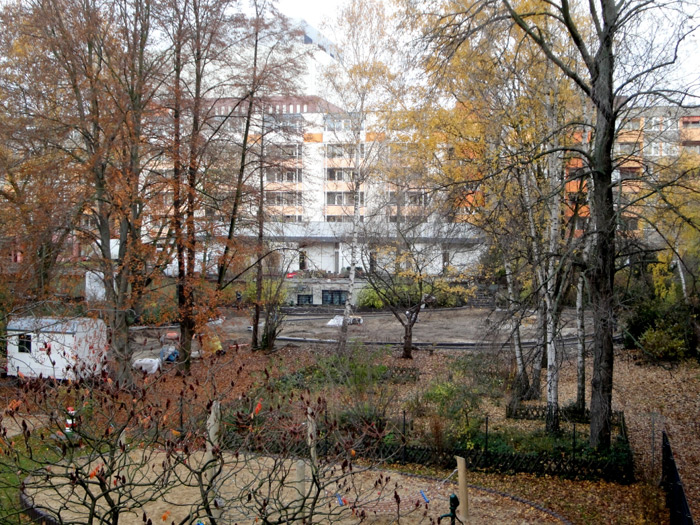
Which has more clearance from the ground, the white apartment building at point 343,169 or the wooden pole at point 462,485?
the white apartment building at point 343,169

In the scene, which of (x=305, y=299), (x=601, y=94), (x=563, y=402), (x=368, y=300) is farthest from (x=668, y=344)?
(x=305, y=299)

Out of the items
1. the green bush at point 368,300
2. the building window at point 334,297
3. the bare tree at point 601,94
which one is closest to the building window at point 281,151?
the bare tree at point 601,94

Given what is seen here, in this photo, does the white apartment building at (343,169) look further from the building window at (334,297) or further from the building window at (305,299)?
the building window at (305,299)

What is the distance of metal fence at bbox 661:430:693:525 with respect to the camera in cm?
652

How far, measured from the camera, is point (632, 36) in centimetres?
893

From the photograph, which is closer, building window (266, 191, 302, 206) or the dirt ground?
the dirt ground

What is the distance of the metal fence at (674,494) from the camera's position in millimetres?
6521

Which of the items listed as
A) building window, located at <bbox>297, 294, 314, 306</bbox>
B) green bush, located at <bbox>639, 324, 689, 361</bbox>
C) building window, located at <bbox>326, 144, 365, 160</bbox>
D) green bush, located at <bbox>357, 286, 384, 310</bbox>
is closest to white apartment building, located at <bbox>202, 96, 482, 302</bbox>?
building window, located at <bbox>326, 144, 365, 160</bbox>

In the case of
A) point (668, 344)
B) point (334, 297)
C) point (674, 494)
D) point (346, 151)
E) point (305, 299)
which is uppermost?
point (346, 151)

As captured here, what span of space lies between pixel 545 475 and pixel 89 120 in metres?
14.6

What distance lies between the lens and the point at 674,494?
7.76 metres

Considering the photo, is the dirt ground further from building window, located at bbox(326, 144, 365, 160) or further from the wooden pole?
building window, located at bbox(326, 144, 365, 160)

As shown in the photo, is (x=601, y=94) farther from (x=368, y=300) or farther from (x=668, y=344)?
(x=368, y=300)

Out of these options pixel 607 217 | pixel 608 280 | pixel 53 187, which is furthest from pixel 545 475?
pixel 53 187
